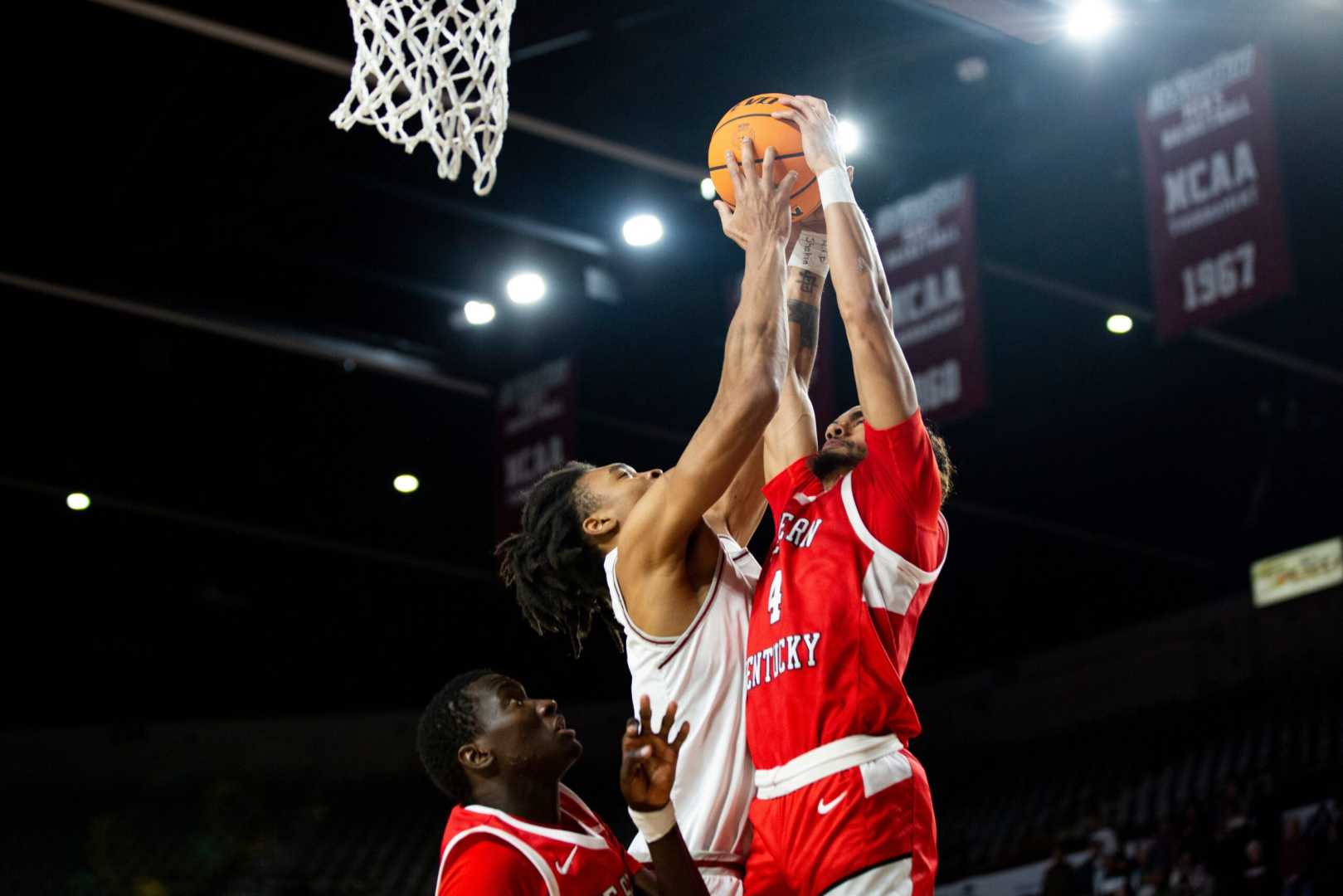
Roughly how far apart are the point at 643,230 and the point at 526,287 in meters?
0.93

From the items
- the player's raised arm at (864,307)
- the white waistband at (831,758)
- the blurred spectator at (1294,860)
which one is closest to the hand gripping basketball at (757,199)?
the player's raised arm at (864,307)

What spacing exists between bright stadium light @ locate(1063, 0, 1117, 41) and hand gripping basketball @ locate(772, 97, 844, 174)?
7.89 ft

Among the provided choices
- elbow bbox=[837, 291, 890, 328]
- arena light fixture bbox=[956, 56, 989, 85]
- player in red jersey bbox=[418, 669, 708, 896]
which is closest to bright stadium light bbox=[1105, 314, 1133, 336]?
arena light fixture bbox=[956, 56, 989, 85]

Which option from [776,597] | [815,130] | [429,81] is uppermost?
[429,81]

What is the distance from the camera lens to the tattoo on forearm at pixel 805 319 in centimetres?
443

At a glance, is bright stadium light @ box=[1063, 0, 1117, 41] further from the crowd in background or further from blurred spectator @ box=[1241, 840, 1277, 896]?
blurred spectator @ box=[1241, 840, 1277, 896]

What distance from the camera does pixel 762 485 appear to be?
4.63 m

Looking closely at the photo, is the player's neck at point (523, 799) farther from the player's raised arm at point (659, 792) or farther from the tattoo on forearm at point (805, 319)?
the tattoo on forearm at point (805, 319)

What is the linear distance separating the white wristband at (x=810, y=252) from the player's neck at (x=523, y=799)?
1519mm

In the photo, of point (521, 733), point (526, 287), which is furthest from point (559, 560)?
point (526, 287)

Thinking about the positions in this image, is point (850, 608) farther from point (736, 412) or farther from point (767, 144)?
point (767, 144)

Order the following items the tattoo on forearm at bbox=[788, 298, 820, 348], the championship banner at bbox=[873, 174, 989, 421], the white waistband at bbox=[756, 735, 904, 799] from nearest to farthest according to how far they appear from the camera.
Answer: the white waistband at bbox=[756, 735, 904, 799]
the tattoo on forearm at bbox=[788, 298, 820, 348]
the championship banner at bbox=[873, 174, 989, 421]

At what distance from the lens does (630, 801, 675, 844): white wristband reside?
3361mm

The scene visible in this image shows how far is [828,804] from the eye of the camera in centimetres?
363
